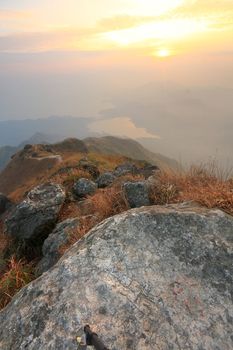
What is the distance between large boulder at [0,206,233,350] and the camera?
547 centimetres

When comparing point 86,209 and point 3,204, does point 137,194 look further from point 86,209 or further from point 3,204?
point 3,204

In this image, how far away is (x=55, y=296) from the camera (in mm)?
6098

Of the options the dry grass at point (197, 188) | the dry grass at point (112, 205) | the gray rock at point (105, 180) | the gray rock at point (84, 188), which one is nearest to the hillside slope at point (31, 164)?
the gray rock at point (105, 180)

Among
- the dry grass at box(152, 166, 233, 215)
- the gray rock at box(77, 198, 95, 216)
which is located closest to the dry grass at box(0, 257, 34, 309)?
the gray rock at box(77, 198, 95, 216)

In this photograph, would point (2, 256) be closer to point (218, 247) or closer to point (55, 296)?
point (55, 296)

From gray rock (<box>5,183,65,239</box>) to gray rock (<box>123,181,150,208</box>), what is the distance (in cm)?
430

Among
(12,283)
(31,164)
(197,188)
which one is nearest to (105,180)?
(197,188)

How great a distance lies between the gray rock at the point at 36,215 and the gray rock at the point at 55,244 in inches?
75.3

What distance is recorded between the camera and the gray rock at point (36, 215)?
46.4ft

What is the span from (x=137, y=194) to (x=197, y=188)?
222 cm

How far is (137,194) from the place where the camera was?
11.1 m

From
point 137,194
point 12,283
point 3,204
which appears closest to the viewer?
point 12,283

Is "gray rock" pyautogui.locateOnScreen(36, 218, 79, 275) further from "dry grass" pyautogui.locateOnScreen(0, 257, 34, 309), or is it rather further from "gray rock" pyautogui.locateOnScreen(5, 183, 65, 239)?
"gray rock" pyautogui.locateOnScreen(5, 183, 65, 239)

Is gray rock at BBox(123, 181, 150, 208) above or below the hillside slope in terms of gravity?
above
